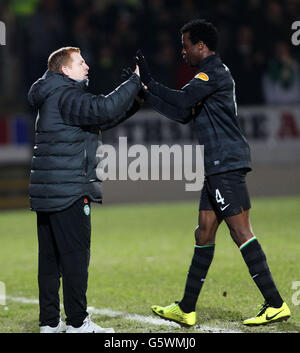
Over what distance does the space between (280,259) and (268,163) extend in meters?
9.74

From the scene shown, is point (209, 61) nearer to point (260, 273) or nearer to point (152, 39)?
point (260, 273)

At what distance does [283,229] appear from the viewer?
11609mm

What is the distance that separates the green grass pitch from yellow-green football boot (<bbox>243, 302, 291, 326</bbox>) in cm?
5

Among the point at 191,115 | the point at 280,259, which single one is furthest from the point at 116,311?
the point at 280,259

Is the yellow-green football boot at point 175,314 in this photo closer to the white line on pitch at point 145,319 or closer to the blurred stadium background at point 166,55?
the white line on pitch at point 145,319

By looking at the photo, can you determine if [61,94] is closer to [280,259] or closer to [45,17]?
[280,259]

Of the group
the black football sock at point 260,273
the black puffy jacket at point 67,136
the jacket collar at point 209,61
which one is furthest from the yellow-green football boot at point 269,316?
the jacket collar at point 209,61

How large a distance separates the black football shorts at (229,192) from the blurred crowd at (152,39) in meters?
11.6

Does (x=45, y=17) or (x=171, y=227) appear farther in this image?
(x=45, y=17)

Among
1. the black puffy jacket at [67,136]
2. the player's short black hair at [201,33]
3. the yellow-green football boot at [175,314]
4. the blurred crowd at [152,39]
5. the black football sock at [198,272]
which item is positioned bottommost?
the yellow-green football boot at [175,314]

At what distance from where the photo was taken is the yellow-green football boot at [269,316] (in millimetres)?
6117

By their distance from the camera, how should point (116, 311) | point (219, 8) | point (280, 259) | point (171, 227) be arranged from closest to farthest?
point (116, 311)
point (280, 259)
point (171, 227)
point (219, 8)

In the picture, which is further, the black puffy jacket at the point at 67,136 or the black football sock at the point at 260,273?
the black football sock at the point at 260,273

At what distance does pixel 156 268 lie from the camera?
9164 mm
